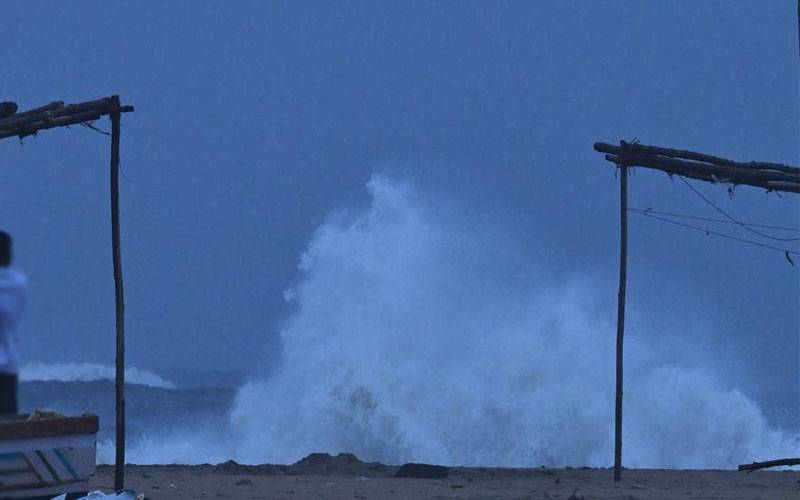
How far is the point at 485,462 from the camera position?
2656cm

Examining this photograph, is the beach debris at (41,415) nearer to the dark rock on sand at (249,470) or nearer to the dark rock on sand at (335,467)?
the dark rock on sand at (249,470)

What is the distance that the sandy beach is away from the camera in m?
13.6

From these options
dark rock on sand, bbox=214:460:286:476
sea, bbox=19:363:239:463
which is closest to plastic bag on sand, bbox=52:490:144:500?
dark rock on sand, bbox=214:460:286:476

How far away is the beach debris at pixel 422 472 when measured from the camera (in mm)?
16234

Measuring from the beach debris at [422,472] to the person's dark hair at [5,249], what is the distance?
9.19m

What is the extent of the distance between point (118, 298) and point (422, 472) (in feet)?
17.7

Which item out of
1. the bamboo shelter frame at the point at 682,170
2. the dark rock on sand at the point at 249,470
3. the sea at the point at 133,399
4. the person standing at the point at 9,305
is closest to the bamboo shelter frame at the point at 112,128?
the dark rock on sand at the point at 249,470

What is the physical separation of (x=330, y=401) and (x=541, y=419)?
503 centimetres

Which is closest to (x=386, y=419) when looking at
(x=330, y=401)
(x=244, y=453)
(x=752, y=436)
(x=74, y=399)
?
(x=330, y=401)

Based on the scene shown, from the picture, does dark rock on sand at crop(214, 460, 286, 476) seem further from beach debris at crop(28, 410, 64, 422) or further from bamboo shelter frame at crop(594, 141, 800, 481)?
beach debris at crop(28, 410, 64, 422)

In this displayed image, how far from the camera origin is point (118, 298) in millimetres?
12727

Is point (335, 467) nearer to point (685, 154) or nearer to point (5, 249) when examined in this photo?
point (685, 154)

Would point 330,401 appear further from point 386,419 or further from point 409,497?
point 409,497

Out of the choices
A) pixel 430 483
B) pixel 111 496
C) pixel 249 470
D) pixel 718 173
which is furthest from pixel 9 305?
pixel 249 470
